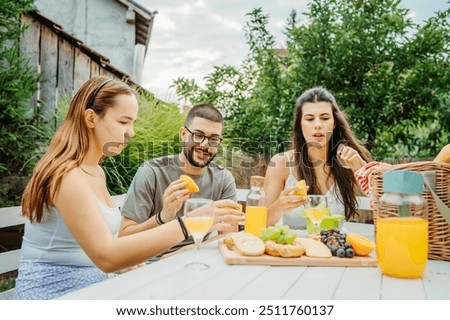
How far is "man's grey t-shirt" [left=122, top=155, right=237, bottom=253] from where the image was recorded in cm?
195

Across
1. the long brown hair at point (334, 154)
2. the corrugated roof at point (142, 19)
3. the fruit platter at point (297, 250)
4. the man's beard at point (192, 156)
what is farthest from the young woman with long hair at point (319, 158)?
the corrugated roof at point (142, 19)

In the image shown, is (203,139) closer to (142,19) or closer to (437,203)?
(437,203)

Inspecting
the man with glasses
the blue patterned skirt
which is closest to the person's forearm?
the man with glasses

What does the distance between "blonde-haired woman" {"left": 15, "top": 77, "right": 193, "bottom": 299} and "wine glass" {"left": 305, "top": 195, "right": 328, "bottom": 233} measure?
18.2 inches

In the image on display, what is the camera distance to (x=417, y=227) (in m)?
1.13

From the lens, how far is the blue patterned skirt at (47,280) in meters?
1.44

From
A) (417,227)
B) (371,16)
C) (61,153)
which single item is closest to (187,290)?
(417,227)

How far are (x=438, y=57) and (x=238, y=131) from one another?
5.17 ft

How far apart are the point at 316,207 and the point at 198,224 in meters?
0.48

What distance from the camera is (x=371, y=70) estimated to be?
3.42 m

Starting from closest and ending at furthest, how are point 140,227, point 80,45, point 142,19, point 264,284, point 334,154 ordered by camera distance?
point 264,284
point 140,227
point 334,154
point 80,45
point 142,19

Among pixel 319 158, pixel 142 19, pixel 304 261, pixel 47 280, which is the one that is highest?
pixel 142 19

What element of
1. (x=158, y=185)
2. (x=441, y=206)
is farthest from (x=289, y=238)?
(x=158, y=185)

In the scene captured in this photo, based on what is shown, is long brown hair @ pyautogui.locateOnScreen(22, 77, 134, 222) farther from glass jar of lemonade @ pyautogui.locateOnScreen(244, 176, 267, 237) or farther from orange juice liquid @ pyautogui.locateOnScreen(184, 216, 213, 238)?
glass jar of lemonade @ pyautogui.locateOnScreen(244, 176, 267, 237)
